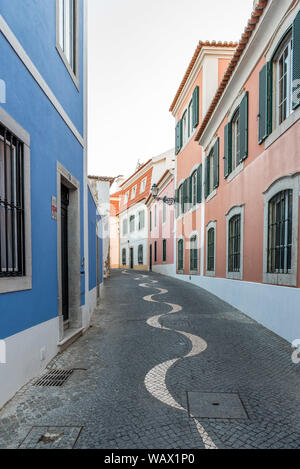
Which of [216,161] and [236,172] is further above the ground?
[216,161]

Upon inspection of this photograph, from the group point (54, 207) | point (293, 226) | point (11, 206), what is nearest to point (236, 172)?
point (293, 226)

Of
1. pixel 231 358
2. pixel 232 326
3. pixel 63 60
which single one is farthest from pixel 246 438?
pixel 63 60

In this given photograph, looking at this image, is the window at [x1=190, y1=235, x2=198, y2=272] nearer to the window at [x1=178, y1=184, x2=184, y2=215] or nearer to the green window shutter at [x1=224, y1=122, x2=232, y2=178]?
the window at [x1=178, y1=184, x2=184, y2=215]

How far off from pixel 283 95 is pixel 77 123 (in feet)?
14.5

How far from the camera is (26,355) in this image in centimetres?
377

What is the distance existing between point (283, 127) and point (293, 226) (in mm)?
2006

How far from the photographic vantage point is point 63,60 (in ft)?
17.7

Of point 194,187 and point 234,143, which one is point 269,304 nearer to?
point 234,143

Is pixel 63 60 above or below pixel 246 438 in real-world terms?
above

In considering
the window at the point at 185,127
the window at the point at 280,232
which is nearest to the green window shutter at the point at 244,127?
the window at the point at 280,232

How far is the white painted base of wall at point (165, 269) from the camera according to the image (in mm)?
19781

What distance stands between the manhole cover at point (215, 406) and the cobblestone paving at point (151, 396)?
0.08 meters
